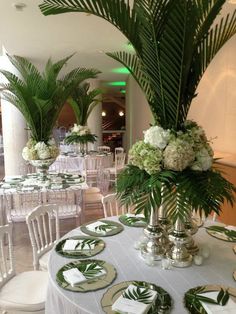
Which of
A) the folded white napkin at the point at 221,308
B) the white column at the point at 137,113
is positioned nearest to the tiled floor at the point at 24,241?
the folded white napkin at the point at 221,308

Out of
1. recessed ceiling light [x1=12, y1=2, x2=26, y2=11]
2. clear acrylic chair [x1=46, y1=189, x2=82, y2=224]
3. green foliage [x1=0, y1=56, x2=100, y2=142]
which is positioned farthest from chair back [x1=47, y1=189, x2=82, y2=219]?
recessed ceiling light [x1=12, y1=2, x2=26, y2=11]

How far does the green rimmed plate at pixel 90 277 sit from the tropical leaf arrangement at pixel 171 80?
36 centimetres

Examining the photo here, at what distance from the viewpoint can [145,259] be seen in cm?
164

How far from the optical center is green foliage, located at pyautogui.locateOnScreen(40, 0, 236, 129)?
1.39 metres

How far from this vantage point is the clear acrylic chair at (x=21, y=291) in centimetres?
170

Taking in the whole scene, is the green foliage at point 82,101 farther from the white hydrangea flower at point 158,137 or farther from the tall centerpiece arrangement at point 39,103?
the white hydrangea flower at point 158,137

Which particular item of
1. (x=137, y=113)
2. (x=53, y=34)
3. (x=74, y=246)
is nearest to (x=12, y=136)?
(x=53, y=34)

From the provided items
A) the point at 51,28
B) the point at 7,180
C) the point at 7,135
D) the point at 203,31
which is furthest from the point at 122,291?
the point at 7,135

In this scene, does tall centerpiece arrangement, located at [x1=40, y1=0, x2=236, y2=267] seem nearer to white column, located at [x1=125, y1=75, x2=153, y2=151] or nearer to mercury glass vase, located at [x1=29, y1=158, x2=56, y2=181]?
mercury glass vase, located at [x1=29, y1=158, x2=56, y2=181]

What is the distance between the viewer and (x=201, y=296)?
1.31 meters

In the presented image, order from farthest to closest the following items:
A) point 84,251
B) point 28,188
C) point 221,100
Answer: point 221,100
point 28,188
point 84,251

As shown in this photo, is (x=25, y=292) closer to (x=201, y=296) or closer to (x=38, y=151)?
(x=201, y=296)

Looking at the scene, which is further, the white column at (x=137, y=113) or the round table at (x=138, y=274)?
the white column at (x=137, y=113)

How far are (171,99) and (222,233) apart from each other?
1.05m
